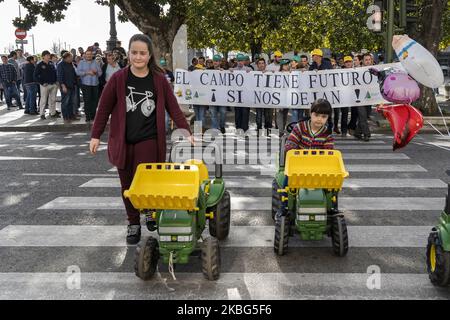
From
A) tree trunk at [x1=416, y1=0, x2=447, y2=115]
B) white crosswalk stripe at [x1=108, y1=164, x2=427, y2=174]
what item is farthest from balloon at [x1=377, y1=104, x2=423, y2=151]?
tree trunk at [x1=416, y1=0, x2=447, y2=115]

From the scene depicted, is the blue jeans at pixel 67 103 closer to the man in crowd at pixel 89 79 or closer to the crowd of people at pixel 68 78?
the crowd of people at pixel 68 78

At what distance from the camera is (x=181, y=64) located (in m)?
16.3

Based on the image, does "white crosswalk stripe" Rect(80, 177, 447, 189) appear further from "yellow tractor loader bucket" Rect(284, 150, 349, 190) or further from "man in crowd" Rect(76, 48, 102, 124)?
"man in crowd" Rect(76, 48, 102, 124)

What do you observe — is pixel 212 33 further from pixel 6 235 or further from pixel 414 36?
pixel 6 235

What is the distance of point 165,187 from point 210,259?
0.68 m

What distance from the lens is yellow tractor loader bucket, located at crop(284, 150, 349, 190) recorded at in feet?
15.2

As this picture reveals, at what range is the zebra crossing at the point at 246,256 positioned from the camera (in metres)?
4.23

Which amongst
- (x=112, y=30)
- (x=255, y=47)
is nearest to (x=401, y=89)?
(x=112, y=30)

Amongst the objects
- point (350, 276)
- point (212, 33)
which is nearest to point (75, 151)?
point (350, 276)

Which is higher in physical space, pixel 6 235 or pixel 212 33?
pixel 212 33

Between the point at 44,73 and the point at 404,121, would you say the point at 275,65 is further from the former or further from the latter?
the point at 404,121

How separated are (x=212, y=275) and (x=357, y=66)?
10.3 metres

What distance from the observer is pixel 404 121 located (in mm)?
5500

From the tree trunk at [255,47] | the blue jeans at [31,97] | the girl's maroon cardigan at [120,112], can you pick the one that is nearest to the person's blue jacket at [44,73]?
the blue jeans at [31,97]
